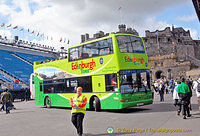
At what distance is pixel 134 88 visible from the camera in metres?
13.7

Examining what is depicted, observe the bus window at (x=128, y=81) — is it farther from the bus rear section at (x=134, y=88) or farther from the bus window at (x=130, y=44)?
the bus window at (x=130, y=44)

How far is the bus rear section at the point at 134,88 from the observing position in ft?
43.2

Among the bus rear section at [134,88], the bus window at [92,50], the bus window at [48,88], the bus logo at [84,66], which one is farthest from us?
the bus window at [48,88]

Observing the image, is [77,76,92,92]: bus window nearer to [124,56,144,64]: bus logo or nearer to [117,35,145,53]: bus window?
[124,56,144,64]: bus logo

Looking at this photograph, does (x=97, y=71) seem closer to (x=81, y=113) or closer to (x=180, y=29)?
(x=81, y=113)

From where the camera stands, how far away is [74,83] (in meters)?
16.6

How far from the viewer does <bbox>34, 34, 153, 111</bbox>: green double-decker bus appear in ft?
43.8

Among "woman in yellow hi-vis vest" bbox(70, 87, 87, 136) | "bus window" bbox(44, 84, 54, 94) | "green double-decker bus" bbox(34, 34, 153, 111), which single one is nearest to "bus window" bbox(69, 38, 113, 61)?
"green double-decker bus" bbox(34, 34, 153, 111)

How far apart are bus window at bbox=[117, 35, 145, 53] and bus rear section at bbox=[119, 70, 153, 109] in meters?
1.31

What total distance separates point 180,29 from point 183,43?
1192cm

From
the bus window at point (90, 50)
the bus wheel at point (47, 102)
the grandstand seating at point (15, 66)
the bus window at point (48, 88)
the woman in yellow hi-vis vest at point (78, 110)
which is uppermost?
the grandstand seating at point (15, 66)

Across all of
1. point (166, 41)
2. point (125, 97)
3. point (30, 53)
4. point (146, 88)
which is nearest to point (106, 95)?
point (125, 97)

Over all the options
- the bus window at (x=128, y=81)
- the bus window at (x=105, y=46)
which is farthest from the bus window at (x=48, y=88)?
the bus window at (x=128, y=81)

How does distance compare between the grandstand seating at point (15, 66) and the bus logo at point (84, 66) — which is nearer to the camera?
the bus logo at point (84, 66)
